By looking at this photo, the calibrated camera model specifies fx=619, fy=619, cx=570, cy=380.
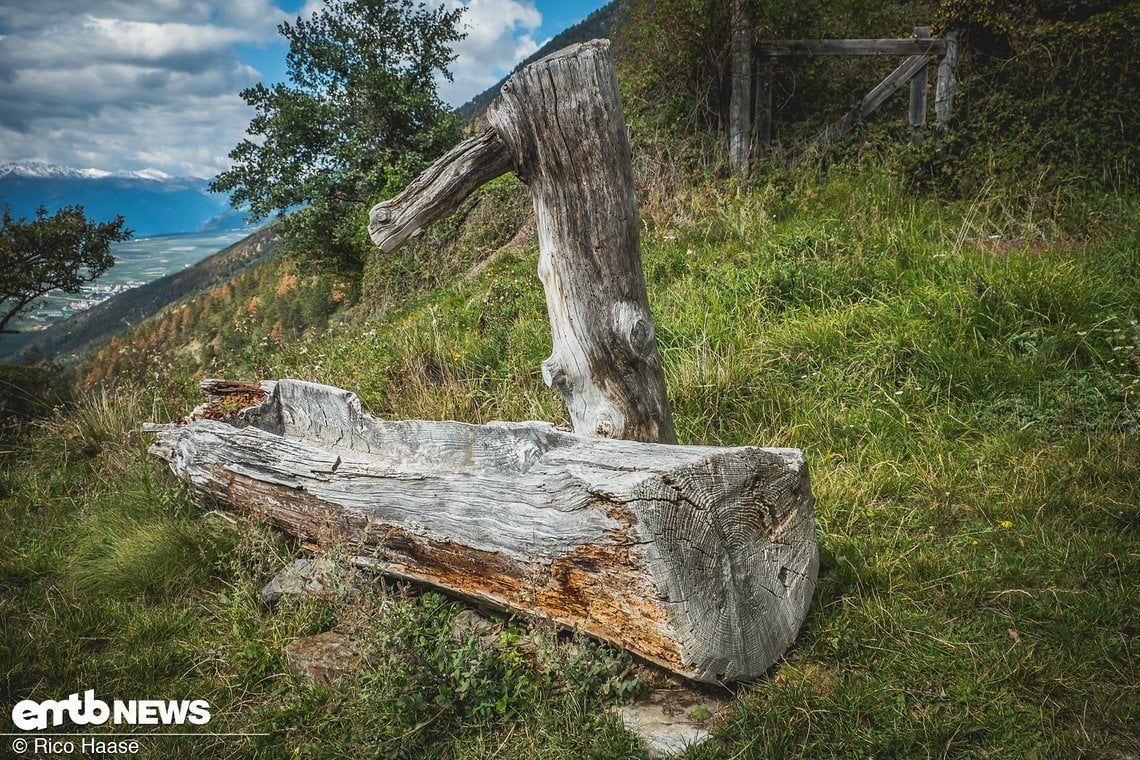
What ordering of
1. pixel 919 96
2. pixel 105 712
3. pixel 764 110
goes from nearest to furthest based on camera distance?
pixel 105 712 → pixel 919 96 → pixel 764 110

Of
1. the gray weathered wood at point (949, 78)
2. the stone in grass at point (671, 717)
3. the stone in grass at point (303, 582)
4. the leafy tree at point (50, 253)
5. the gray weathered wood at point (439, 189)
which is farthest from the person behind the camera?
the leafy tree at point (50, 253)

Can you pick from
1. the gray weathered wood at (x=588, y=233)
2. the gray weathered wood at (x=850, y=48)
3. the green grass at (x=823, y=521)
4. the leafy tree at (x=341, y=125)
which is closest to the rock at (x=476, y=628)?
the green grass at (x=823, y=521)

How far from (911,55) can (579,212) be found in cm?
694

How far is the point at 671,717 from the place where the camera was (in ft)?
7.34

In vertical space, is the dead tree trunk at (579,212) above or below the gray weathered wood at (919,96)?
below

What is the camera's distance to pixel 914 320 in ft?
14.1

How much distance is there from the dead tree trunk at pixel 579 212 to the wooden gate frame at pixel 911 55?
622 centimetres

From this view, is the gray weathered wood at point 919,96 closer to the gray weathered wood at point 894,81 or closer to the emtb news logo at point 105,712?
the gray weathered wood at point 894,81

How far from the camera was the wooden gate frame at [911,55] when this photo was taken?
7.16m

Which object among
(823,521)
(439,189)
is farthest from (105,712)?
(823,521)

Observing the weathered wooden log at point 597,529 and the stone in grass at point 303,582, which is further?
the stone in grass at point 303,582

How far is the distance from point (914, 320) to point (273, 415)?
14.5 feet

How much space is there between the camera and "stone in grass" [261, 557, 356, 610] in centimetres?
282

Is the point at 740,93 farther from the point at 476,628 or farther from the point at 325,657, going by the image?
the point at 325,657
